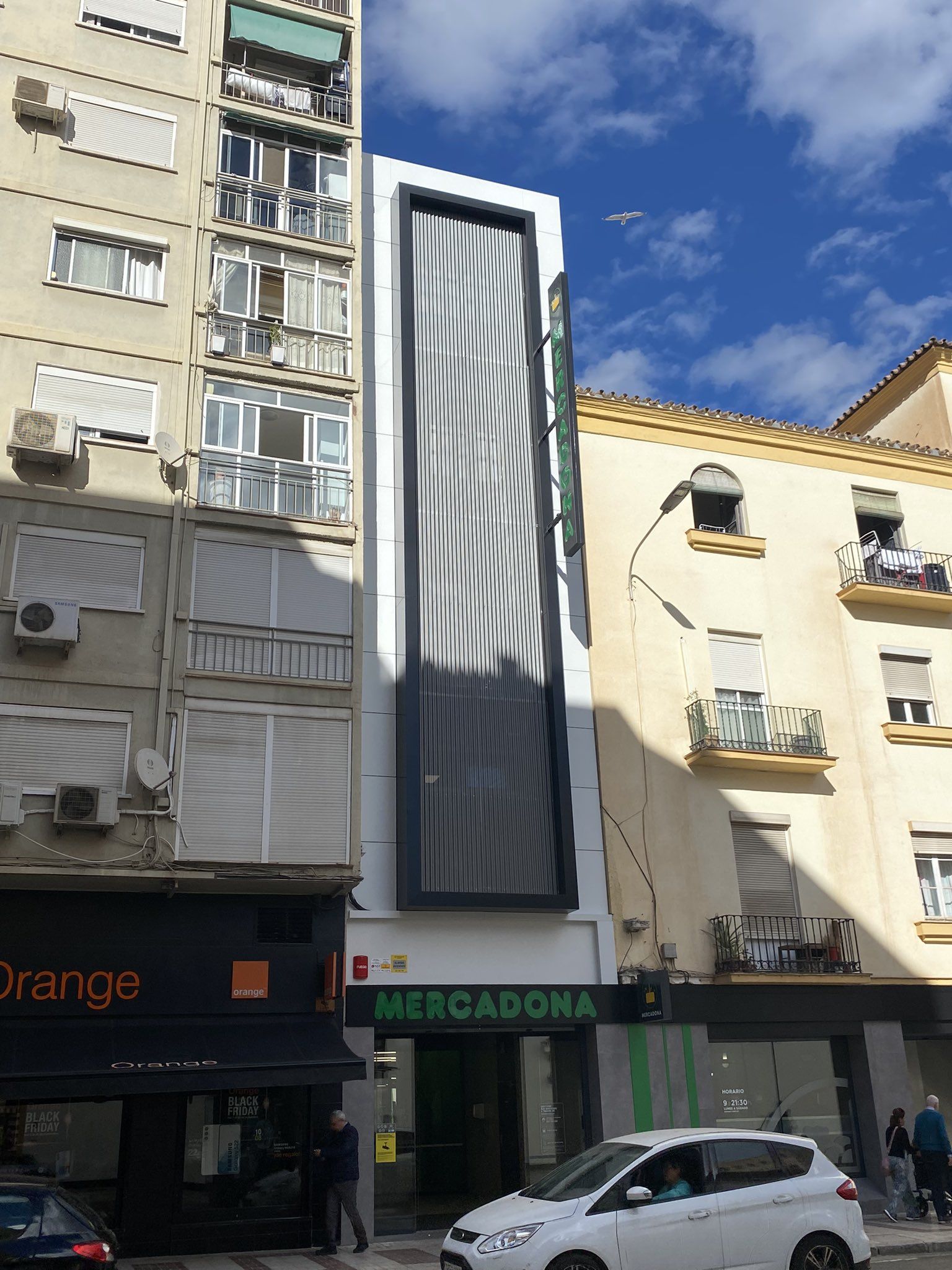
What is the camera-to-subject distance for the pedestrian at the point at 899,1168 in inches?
617

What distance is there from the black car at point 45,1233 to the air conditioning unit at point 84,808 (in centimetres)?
570

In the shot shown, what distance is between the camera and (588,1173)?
10.0m

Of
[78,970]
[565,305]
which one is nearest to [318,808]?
[78,970]

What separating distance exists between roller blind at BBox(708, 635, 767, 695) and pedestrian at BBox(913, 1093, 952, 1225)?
23.8ft

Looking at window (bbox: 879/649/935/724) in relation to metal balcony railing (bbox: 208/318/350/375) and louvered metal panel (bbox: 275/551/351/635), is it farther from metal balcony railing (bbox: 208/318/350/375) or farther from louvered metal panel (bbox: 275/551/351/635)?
metal balcony railing (bbox: 208/318/350/375)

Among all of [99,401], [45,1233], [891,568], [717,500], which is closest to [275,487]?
[99,401]

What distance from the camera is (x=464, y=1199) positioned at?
1575 cm

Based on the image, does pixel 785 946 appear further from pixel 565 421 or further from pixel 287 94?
pixel 287 94

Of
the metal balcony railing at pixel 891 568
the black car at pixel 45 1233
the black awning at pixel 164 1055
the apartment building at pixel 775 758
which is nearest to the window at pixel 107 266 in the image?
the apartment building at pixel 775 758

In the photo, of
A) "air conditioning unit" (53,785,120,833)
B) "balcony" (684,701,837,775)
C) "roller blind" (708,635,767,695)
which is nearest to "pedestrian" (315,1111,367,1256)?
"air conditioning unit" (53,785,120,833)

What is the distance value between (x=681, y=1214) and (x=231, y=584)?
10169 millimetres

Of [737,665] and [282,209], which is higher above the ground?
[282,209]

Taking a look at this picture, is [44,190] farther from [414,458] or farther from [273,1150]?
[273,1150]

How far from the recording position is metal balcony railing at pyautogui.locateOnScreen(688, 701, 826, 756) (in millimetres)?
18719
